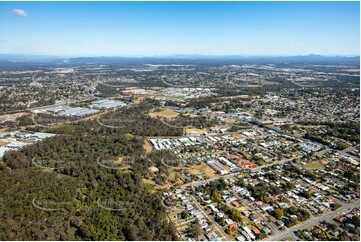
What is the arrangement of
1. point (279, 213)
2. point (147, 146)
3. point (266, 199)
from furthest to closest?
point (147, 146)
point (266, 199)
point (279, 213)

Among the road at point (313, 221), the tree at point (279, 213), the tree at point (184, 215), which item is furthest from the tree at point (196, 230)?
the tree at point (279, 213)

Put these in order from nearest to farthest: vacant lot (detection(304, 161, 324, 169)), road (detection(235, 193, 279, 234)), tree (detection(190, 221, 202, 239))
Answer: tree (detection(190, 221, 202, 239))
road (detection(235, 193, 279, 234))
vacant lot (detection(304, 161, 324, 169))

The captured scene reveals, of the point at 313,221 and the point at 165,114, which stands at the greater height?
the point at 165,114

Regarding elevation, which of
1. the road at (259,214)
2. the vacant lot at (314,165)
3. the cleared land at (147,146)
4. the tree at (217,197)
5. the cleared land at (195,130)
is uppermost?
the tree at (217,197)

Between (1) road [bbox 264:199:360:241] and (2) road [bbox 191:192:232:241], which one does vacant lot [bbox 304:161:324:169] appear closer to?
(1) road [bbox 264:199:360:241]

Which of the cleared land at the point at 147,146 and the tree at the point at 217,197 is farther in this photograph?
the cleared land at the point at 147,146

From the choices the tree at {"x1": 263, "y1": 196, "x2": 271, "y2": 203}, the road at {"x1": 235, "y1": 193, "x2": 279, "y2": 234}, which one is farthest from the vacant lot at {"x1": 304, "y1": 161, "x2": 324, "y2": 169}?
the road at {"x1": 235, "y1": 193, "x2": 279, "y2": 234}

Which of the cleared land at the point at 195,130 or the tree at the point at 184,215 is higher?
the tree at the point at 184,215

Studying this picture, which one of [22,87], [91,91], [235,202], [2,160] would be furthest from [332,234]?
[22,87]

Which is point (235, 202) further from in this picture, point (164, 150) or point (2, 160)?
point (2, 160)

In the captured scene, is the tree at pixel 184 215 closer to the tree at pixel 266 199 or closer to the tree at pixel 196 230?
the tree at pixel 196 230

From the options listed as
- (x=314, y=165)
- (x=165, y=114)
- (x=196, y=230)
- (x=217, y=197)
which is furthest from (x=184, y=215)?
(x=165, y=114)

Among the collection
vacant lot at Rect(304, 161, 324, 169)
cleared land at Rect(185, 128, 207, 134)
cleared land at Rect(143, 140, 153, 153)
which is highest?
cleared land at Rect(143, 140, 153, 153)

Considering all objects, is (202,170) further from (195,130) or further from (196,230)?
(195,130)
